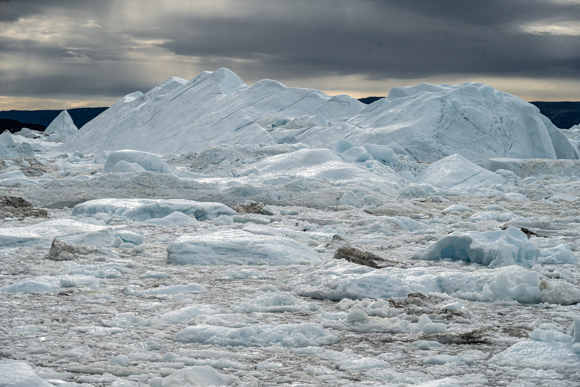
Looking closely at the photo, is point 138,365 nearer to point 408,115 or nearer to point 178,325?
point 178,325

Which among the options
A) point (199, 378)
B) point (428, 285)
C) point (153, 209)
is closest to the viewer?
point (199, 378)

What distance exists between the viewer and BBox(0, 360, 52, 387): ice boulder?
6.40ft

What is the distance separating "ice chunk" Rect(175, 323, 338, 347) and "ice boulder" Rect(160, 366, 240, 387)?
1.84ft

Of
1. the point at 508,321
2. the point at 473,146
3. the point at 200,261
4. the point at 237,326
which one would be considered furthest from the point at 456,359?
the point at 473,146

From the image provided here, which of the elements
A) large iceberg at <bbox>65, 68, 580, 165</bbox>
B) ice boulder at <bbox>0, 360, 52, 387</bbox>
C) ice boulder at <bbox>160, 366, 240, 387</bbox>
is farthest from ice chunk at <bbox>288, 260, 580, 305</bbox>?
large iceberg at <bbox>65, 68, 580, 165</bbox>

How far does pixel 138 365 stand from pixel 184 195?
804cm

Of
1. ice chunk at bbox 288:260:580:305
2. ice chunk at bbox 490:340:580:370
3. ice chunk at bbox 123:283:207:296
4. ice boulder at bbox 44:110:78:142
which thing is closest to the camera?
ice chunk at bbox 490:340:580:370

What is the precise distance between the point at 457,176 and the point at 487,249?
33.4ft

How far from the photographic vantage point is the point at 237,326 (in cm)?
319

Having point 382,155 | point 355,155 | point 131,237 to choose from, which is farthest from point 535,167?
point 131,237

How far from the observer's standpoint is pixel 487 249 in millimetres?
5082

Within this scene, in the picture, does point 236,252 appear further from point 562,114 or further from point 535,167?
point 562,114

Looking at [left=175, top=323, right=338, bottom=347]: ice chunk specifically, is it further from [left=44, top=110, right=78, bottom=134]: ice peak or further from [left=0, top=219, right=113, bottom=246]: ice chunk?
[left=44, top=110, right=78, bottom=134]: ice peak

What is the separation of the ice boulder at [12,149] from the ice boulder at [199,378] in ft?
75.9
